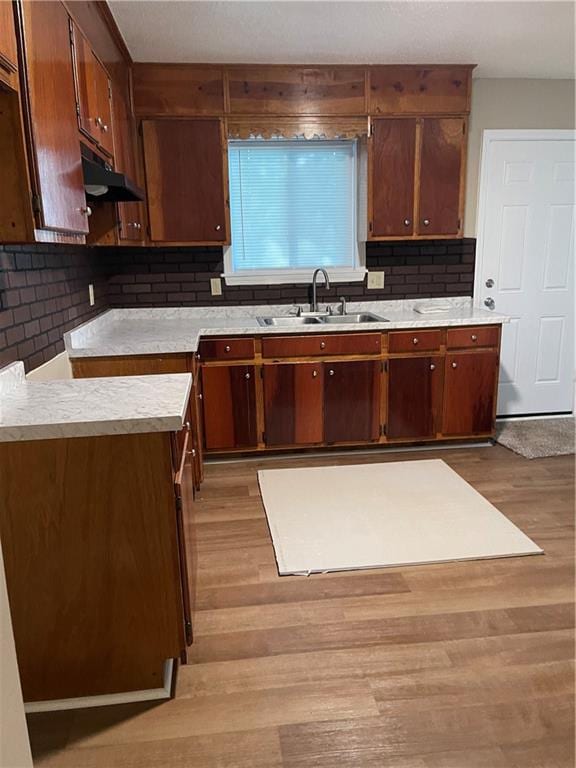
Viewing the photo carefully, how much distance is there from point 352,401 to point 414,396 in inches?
16.3

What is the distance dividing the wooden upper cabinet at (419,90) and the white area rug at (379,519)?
88.7 inches

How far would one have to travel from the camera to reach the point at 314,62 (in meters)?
3.37

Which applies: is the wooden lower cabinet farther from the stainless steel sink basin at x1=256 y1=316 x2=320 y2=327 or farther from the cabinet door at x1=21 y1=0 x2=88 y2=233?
the stainless steel sink basin at x1=256 y1=316 x2=320 y2=327

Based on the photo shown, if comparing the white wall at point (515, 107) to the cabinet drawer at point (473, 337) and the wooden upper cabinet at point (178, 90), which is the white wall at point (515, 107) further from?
the wooden upper cabinet at point (178, 90)

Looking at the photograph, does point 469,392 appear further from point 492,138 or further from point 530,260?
point 492,138

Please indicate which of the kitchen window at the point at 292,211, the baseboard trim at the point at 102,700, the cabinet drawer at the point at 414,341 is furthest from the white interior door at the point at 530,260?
the baseboard trim at the point at 102,700

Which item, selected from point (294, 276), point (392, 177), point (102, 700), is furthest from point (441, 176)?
point (102, 700)

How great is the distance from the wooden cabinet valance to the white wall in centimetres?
36

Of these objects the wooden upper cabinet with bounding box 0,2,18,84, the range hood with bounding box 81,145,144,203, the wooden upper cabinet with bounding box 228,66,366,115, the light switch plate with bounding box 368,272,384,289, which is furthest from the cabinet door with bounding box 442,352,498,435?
the wooden upper cabinet with bounding box 0,2,18,84

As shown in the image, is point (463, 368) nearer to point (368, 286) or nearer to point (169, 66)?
point (368, 286)

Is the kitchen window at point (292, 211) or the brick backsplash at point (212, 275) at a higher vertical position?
the kitchen window at point (292, 211)

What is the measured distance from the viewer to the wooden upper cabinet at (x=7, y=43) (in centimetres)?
130

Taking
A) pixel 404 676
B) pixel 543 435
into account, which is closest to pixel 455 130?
pixel 543 435

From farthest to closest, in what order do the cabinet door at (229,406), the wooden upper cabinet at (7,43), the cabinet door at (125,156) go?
the cabinet door at (229,406) → the cabinet door at (125,156) → the wooden upper cabinet at (7,43)
